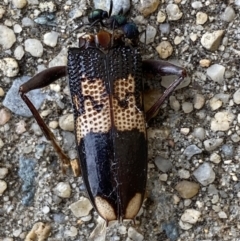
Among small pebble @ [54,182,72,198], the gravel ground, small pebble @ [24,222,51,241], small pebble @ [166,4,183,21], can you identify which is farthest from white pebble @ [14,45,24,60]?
small pebble @ [24,222,51,241]

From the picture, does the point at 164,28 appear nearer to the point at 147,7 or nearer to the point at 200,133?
the point at 147,7

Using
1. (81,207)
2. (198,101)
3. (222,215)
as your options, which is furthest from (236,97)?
(81,207)

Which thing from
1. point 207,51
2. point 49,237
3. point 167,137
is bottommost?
point 49,237

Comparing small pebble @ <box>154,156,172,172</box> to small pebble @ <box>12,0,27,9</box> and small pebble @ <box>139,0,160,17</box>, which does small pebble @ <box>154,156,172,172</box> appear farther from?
small pebble @ <box>12,0,27,9</box>

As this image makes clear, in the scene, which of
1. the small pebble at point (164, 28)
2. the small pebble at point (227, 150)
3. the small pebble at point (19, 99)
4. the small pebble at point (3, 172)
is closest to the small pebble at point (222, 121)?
the small pebble at point (227, 150)

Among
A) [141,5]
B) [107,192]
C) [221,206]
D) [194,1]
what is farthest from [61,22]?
[221,206]

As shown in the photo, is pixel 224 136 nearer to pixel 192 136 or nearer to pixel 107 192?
pixel 192 136

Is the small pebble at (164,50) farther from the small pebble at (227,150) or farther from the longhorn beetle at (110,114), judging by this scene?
the small pebble at (227,150)

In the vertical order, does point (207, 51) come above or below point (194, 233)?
above
